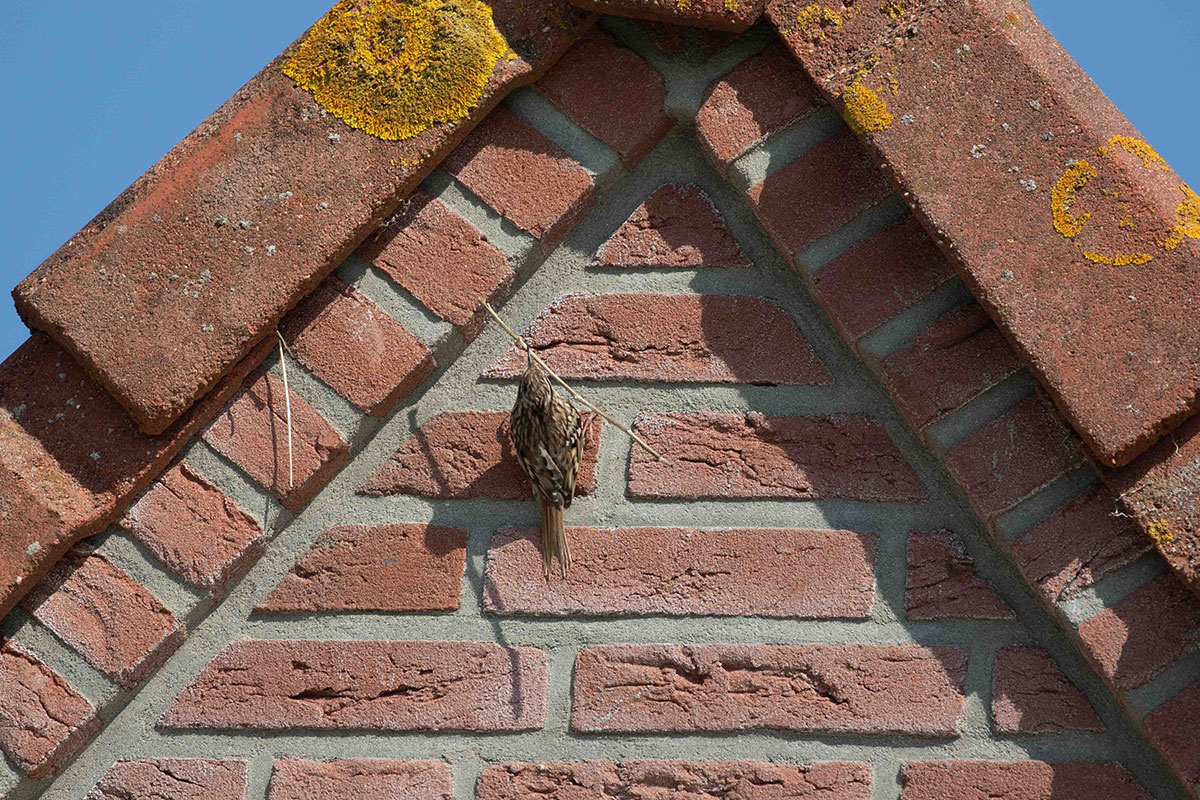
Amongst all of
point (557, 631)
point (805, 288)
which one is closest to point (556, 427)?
point (557, 631)

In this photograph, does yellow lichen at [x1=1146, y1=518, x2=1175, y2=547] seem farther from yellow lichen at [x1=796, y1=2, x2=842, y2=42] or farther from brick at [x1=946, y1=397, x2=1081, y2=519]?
yellow lichen at [x1=796, y1=2, x2=842, y2=42]

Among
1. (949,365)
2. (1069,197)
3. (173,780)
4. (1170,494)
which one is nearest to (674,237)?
(949,365)

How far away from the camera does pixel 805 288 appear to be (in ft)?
6.72

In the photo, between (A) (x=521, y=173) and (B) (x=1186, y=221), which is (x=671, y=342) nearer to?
(A) (x=521, y=173)

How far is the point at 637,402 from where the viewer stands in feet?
6.67

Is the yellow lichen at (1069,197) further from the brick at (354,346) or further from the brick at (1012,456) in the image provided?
the brick at (354,346)

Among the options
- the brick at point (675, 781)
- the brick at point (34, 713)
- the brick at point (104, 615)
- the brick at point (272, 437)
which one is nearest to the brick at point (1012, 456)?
the brick at point (675, 781)

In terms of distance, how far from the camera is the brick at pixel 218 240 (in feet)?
6.24

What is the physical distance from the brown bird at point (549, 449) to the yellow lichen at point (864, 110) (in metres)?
0.59

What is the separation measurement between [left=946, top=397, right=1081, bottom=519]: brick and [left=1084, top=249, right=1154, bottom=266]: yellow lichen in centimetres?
22

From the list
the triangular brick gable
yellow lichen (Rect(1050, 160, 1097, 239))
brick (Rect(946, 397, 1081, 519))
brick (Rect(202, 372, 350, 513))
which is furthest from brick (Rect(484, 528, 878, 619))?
yellow lichen (Rect(1050, 160, 1097, 239))

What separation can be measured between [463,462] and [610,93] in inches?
24.2

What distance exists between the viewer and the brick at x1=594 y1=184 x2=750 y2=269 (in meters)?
2.08

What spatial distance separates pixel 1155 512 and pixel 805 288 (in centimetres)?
61
